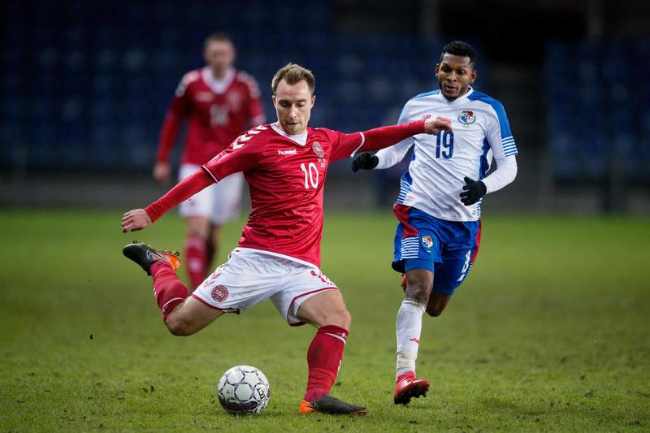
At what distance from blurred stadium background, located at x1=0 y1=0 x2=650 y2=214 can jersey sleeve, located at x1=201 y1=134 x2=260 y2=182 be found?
57.4 ft

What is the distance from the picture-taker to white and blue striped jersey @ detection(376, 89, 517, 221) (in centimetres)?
643

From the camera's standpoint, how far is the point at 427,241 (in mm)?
6270

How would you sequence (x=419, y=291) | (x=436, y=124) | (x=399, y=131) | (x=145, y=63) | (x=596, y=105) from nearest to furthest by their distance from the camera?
(x=436, y=124)
(x=399, y=131)
(x=419, y=291)
(x=145, y=63)
(x=596, y=105)

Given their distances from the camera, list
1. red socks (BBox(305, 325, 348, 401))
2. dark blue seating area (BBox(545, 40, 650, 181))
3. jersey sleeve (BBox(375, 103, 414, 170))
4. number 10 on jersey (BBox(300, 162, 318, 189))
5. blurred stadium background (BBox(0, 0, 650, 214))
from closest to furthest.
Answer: red socks (BBox(305, 325, 348, 401)) < number 10 on jersey (BBox(300, 162, 318, 189)) < jersey sleeve (BBox(375, 103, 414, 170)) < blurred stadium background (BBox(0, 0, 650, 214)) < dark blue seating area (BBox(545, 40, 650, 181))

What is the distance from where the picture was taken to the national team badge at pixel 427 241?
246 inches

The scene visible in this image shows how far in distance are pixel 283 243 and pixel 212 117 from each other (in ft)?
17.7

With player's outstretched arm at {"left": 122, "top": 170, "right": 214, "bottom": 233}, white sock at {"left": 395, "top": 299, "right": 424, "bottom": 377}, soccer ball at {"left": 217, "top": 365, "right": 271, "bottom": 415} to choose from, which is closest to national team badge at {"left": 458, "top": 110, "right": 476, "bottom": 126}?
white sock at {"left": 395, "top": 299, "right": 424, "bottom": 377}

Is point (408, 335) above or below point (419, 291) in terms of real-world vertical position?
below

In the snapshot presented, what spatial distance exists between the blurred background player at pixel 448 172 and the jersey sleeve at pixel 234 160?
39.3 inches

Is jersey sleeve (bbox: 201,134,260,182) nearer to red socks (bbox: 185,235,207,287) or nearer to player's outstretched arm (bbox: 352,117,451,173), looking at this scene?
player's outstretched arm (bbox: 352,117,451,173)

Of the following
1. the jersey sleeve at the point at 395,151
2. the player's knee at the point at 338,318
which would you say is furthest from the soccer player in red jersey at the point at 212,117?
the player's knee at the point at 338,318

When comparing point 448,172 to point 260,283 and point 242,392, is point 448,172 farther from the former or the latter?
point 242,392

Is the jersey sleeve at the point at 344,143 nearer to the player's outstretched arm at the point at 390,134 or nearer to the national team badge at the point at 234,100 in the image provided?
the player's outstretched arm at the point at 390,134

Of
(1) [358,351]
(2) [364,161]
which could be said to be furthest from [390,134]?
(1) [358,351]
